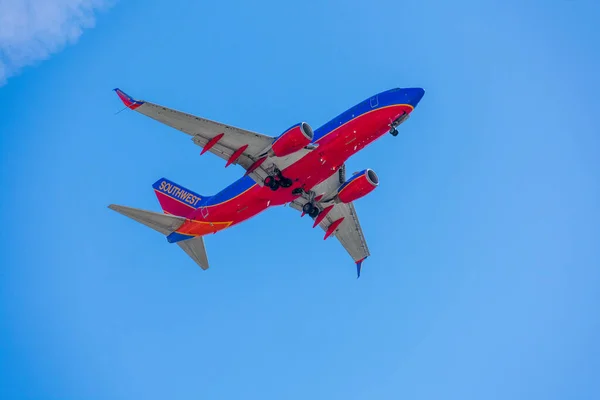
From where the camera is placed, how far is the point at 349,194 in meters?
46.9

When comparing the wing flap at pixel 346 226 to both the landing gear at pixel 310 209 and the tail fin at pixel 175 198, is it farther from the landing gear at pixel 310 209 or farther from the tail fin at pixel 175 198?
the tail fin at pixel 175 198

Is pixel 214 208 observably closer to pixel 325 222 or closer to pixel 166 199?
pixel 166 199

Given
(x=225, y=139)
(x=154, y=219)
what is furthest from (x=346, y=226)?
(x=154, y=219)

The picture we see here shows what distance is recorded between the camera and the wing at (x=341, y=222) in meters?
49.2

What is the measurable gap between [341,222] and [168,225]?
47.0 feet

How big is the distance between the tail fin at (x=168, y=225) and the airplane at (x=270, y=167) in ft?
0.22

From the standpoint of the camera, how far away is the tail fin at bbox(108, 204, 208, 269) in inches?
1729

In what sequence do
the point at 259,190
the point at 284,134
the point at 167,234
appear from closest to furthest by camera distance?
the point at 284,134 < the point at 259,190 < the point at 167,234

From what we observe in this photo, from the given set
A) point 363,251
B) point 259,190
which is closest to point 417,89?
point 259,190

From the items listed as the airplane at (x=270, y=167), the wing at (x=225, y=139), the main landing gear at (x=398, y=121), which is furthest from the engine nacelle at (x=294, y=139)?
the main landing gear at (x=398, y=121)

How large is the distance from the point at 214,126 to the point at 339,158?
871 cm

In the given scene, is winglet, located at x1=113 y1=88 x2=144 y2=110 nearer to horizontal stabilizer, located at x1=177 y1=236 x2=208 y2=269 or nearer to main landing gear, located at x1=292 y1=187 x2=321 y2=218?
horizontal stabilizer, located at x1=177 y1=236 x2=208 y2=269

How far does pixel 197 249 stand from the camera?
1930 inches

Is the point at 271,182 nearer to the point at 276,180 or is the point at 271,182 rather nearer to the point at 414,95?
the point at 276,180
